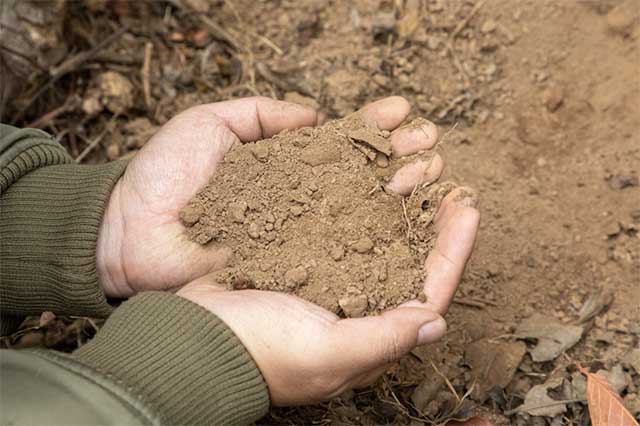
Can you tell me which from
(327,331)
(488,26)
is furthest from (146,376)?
(488,26)

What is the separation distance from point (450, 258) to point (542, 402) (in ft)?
2.14

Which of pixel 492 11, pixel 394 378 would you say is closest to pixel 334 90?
pixel 492 11

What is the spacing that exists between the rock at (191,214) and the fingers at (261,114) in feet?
1.05

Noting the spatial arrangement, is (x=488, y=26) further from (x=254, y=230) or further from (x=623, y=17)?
(x=254, y=230)

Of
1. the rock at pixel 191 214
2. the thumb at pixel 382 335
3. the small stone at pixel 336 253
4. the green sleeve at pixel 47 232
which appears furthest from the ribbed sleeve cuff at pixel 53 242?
the thumb at pixel 382 335

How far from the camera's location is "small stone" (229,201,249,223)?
6.67ft

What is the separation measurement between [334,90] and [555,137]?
38.5 inches

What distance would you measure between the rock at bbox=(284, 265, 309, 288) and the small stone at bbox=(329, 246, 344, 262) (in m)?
0.11

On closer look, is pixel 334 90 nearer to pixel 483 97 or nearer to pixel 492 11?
pixel 483 97

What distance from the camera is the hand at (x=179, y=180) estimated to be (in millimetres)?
2102

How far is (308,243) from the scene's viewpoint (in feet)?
6.54

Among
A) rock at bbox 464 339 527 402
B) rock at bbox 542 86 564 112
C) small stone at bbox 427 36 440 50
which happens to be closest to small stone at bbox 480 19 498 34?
small stone at bbox 427 36 440 50

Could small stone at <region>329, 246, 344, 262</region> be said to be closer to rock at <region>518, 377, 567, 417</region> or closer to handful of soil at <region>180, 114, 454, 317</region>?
handful of soil at <region>180, 114, 454, 317</region>

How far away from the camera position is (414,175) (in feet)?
6.88
